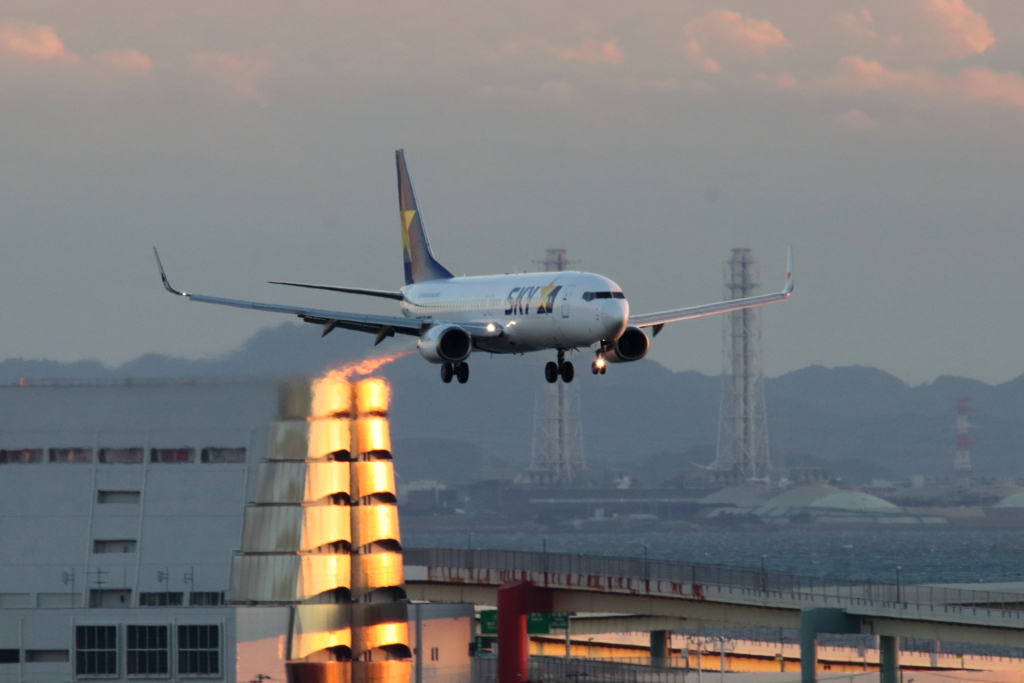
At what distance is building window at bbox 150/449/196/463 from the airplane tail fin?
29.3 metres

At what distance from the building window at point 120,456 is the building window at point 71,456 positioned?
3.67 ft

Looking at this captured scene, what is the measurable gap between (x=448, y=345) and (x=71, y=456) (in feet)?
187

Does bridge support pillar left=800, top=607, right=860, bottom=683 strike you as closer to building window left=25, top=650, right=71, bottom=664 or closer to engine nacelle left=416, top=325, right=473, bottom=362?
engine nacelle left=416, top=325, right=473, bottom=362

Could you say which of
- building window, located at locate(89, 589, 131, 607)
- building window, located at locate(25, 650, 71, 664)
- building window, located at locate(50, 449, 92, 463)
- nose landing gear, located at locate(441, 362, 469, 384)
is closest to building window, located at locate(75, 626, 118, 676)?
building window, located at locate(25, 650, 71, 664)

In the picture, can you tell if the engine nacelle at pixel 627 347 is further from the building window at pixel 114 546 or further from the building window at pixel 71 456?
the building window at pixel 71 456

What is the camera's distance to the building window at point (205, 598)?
117875 mm

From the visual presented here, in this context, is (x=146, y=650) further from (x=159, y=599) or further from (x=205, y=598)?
(x=159, y=599)

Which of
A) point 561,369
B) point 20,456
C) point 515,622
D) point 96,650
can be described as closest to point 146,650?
point 96,650

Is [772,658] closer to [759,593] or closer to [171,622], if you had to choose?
[759,593]

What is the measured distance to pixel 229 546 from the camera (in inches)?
4692

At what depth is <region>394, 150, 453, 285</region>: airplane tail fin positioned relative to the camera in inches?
3834

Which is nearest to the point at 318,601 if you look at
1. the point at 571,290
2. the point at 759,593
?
the point at 759,593

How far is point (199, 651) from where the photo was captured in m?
110

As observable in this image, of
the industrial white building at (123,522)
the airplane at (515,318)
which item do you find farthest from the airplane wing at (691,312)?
the industrial white building at (123,522)
